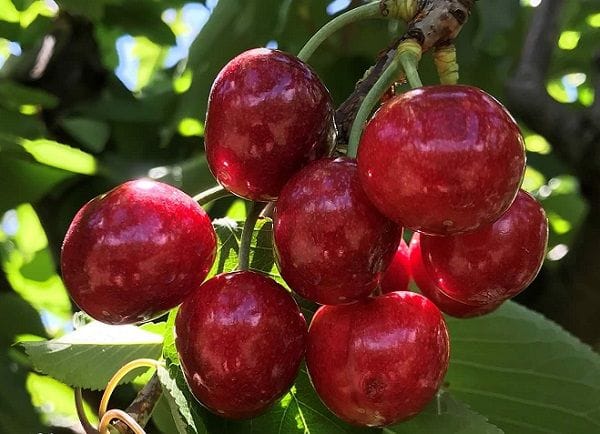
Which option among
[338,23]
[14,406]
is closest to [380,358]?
[338,23]

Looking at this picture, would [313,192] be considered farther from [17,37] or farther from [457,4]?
[17,37]

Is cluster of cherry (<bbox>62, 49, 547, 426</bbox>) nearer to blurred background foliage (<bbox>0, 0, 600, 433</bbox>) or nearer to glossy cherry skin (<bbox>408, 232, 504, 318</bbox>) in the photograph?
glossy cherry skin (<bbox>408, 232, 504, 318</bbox>)

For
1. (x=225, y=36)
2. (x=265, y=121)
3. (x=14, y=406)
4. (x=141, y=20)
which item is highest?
(x=265, y=121)

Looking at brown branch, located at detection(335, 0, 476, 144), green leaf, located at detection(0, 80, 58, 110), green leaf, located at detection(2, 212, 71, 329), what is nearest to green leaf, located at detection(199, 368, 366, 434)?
brown branch, located at detection(335, 0, 476, 144)

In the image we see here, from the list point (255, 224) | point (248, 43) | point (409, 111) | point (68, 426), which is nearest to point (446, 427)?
point (255, 224)

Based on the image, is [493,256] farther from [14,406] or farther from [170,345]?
[14,406]

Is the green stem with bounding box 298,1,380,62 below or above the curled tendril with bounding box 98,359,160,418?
→ above
